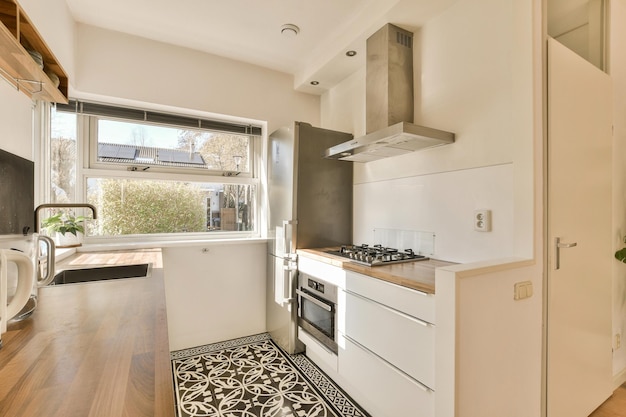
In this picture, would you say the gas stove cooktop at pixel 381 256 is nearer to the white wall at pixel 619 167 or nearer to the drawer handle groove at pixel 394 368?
the drawer handle groove at pixel 394 368

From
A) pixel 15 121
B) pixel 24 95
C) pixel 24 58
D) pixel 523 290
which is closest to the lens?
pixel 24 58

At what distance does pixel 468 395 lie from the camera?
1.23m

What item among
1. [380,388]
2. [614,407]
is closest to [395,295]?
[380,388]

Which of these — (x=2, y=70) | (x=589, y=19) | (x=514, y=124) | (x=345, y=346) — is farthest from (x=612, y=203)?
(x=2, y=70)

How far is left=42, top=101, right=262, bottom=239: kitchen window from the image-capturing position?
2525mm

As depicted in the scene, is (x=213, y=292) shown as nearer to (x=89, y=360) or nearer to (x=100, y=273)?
(x=100, y=273)

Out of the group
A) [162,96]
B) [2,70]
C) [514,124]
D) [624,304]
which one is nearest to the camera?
[2,70]

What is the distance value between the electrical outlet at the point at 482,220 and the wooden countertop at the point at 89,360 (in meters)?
1.68

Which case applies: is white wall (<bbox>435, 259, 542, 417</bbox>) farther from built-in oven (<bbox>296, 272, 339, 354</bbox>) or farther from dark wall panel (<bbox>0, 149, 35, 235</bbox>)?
dark wall panel (<bbox>0, 149, 35, 235</bbox>)

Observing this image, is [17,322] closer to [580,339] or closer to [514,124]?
[514,124]

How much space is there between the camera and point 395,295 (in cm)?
157

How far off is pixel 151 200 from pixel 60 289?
1566 millimetres

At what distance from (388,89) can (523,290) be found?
1.52m

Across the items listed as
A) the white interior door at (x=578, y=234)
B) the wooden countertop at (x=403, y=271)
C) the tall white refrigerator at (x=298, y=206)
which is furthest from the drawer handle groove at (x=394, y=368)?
the tall white refrigerator at (x=298, y=206)
